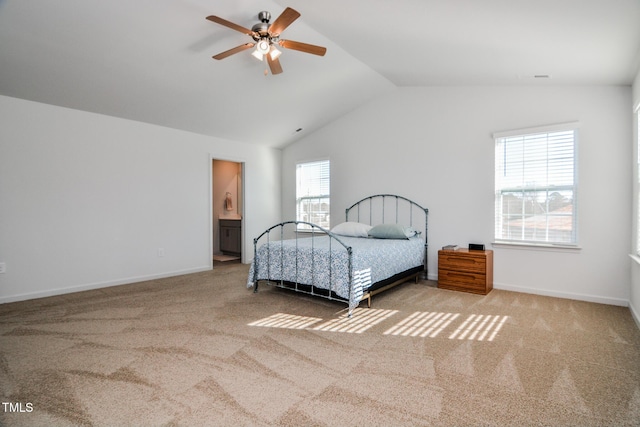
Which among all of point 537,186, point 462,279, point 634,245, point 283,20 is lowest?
point 462,279

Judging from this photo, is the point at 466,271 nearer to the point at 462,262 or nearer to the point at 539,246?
the point at 462,262

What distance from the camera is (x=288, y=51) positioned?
13.0 feet

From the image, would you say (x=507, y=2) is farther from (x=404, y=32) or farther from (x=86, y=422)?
(x=86, y=422)

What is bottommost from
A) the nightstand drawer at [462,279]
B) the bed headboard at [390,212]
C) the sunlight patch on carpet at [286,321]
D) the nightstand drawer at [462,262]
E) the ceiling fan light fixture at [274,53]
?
the sunlight patch on carpet at [286,321]

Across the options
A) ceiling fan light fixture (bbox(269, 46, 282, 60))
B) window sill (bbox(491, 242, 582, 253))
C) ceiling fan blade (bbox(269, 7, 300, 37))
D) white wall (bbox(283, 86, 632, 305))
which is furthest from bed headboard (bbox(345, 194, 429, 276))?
ceiling fan blade (bbox(269, 7, 300, 37))

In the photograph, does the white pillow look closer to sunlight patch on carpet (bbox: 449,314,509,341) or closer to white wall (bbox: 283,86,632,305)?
white wall (bbox: 283,86,632,305)

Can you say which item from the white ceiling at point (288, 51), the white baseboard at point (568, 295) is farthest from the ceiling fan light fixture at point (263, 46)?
the white baseboard at point (568, 295)

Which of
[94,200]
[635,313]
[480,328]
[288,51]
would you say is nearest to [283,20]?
[288,51]

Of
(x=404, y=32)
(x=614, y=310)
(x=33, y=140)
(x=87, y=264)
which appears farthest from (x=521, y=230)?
(x=33, y=140)

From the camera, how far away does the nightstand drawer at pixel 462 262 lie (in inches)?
167

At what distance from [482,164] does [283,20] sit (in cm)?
337

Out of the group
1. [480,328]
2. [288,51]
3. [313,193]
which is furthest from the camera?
[313,193]

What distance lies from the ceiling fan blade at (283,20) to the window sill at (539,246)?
3.79 metres

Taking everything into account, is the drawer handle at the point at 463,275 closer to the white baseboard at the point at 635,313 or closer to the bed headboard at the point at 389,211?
the bed headboard at the point at 389,211
